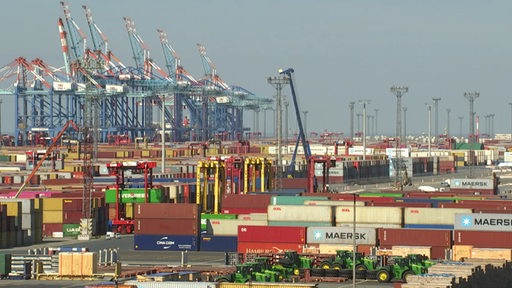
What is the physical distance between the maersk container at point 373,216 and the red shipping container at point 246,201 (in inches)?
465

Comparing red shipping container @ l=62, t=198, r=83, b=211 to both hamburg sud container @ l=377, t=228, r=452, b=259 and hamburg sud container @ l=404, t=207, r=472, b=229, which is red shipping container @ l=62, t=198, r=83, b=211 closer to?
hamburg sud container @ l=404, t=207, r=472, b=229

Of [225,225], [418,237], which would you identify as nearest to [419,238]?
[418,237]

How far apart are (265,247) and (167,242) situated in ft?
32.1

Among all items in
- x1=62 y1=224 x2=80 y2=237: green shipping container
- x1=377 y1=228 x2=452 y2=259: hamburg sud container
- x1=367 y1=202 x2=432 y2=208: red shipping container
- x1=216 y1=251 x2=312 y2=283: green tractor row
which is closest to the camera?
x1=216 y1=251 x2=312 y2=283: green tractor row

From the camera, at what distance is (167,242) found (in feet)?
255

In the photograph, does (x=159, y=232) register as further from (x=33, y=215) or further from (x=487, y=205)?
(x=487, y=205)

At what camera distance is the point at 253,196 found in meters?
86.2

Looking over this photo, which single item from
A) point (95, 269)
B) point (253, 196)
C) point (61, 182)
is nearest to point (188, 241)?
point (253, 196)

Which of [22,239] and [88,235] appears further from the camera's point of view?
[88,235]

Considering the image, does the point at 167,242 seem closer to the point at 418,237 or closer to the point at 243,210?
the point at 243,210

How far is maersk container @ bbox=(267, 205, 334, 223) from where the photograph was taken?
74625 millimetres

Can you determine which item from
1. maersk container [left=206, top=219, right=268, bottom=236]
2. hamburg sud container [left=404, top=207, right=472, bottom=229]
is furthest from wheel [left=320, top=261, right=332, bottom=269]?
maersk container [left=206, top=219, right=268, bottom=236]

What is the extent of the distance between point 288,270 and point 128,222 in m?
31.5

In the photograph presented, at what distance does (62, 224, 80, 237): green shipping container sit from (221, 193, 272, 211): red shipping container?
10.1 m
